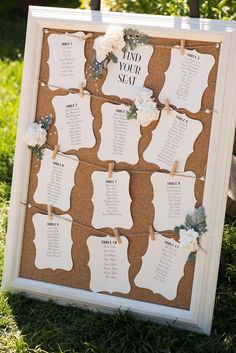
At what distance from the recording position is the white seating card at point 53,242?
8.54ft

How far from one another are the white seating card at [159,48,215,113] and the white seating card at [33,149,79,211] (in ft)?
1.45

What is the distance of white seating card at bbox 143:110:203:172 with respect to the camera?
2.39 metres

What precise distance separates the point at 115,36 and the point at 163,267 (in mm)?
835

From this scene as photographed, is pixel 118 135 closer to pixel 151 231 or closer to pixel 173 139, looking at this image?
pixel 173 139

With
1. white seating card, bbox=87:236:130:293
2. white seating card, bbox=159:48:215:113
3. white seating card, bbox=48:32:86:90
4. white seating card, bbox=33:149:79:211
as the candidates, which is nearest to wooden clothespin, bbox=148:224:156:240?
white seating card, bbox=87:236:130:293

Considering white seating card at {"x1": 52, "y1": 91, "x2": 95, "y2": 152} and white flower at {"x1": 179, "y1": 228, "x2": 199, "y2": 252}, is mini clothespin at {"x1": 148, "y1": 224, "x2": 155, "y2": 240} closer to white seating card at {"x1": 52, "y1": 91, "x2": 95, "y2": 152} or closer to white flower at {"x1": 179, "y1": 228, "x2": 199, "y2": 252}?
white flower at {"x1": 179, "y1": 228, "x2": 199, "y2": 252}

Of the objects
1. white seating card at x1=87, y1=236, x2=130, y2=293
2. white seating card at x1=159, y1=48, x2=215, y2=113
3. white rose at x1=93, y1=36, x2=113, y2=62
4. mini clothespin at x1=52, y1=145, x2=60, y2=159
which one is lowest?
white seating card at x1=87, y1=236, x2=130, y2=293

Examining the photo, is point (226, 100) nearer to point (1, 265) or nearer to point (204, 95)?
point (204, 95)

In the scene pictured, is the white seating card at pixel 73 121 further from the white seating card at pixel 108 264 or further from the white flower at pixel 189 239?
the white flower at pixel 189 239

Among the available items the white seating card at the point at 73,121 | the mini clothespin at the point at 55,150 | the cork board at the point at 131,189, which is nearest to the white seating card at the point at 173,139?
→ the cork board at the point at 131,189

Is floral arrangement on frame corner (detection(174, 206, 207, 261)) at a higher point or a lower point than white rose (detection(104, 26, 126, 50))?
lower

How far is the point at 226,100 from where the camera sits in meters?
2.32

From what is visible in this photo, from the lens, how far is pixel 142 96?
2.38m

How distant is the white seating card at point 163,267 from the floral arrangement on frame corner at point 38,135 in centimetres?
54
